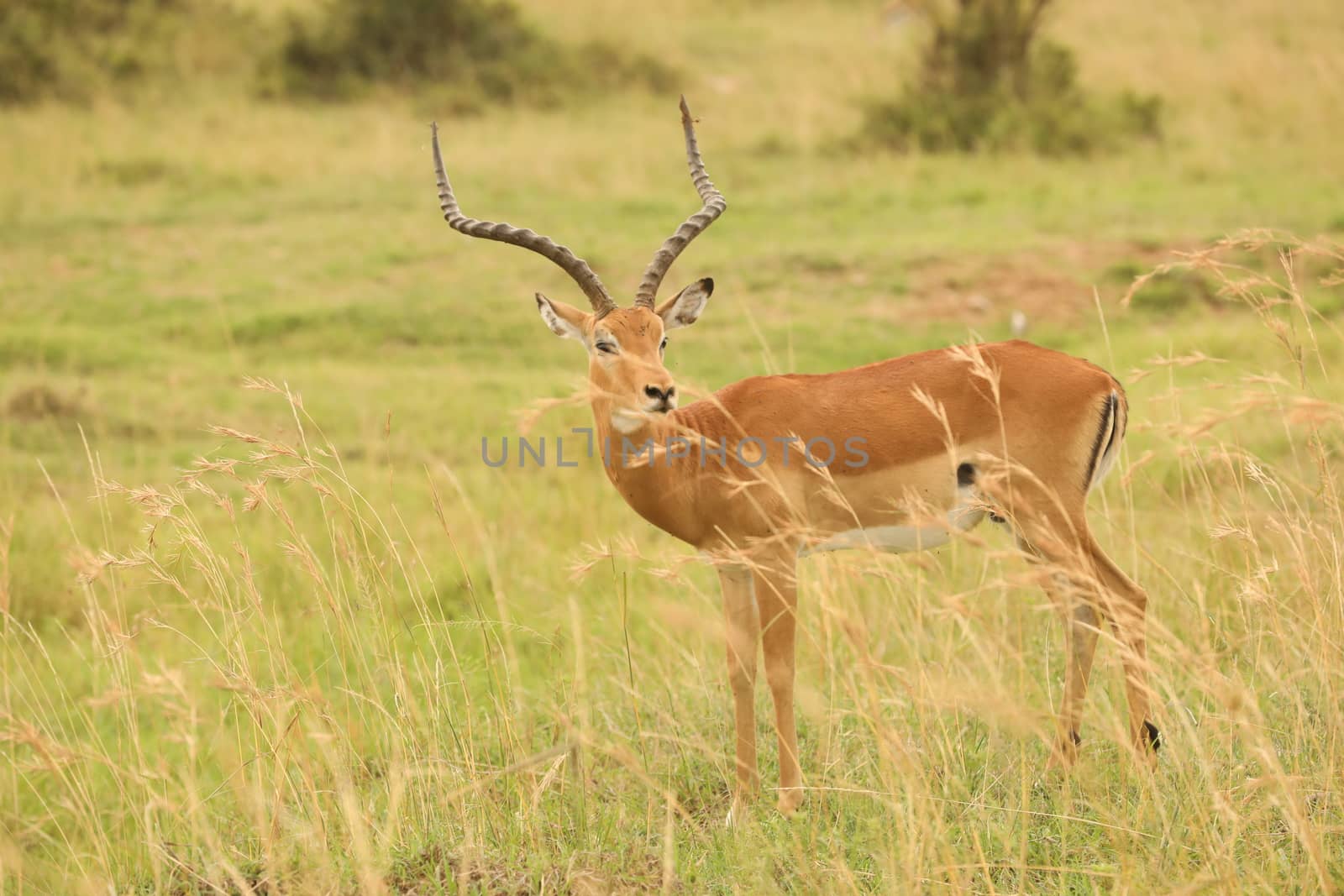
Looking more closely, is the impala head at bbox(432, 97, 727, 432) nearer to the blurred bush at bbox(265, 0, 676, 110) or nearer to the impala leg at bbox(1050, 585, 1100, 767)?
the impala leg at bbox(1050, 585, 1100, 767)

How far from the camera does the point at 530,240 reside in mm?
4023

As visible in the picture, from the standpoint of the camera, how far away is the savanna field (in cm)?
339

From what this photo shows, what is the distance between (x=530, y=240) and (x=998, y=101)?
11.3 m

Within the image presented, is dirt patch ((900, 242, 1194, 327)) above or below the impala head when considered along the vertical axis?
below

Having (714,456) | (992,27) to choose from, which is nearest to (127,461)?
(714,456)

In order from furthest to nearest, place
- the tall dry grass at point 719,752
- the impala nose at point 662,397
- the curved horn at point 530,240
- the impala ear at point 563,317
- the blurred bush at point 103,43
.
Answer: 1. the blurred bush at point 103,43
2. the impala ear at point 563,317
3. the curved horn at point 530,240
4. the impala nose at point 662,397
5. the tall dry grass at point 719,752

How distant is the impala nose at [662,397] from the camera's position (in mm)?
3658

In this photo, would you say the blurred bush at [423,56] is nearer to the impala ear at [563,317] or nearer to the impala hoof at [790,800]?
the impala ear at [563,317]

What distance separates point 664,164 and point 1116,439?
34.3 ft

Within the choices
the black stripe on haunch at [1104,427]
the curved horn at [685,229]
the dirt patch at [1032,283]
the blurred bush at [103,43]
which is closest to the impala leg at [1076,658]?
the black stripe on haunch at [1104,427]

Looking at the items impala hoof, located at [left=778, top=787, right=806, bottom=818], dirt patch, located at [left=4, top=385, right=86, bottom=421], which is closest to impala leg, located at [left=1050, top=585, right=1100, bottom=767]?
impala hoof, located at [left=778, top=787, right=806, bottom=818]

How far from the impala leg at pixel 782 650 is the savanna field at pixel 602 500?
0.37ft

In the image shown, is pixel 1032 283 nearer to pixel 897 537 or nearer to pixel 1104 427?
pixel 1104 427

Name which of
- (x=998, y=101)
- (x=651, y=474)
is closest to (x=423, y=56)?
(x=998, y=101)
